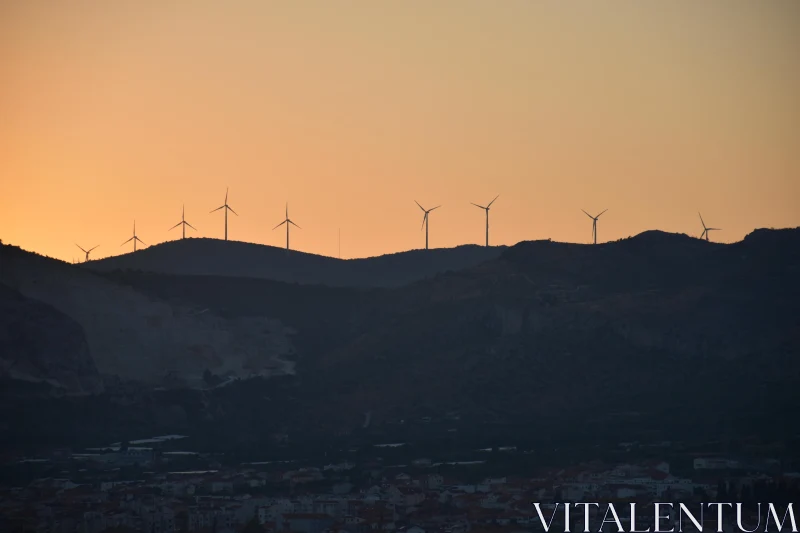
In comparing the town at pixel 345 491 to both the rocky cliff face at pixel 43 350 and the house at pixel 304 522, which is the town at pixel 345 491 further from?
the rocky cliff face at pixel 43 350

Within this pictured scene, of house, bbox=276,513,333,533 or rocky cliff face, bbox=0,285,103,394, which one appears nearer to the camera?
house, bbox=276,513,333,533

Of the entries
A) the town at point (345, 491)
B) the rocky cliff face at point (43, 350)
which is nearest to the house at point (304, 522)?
the town at point (345, 491)

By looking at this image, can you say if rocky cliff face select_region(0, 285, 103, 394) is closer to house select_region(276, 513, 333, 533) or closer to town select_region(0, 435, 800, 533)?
town select_region(0, 435, 800, 533)

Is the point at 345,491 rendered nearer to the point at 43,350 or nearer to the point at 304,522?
the point at 304,522

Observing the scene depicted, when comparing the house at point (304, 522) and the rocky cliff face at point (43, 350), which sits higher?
the rocky cliff face at point (43, 350)

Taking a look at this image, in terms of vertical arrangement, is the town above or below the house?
above

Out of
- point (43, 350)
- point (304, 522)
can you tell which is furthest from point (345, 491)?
point (43, 350)

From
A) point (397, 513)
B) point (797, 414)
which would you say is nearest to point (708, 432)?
point (797, 414)

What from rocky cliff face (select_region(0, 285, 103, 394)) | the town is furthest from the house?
rocky cliff face (select_region(0, 285, 103, 394))

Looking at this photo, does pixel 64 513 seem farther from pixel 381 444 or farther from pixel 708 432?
pixel 708 432
